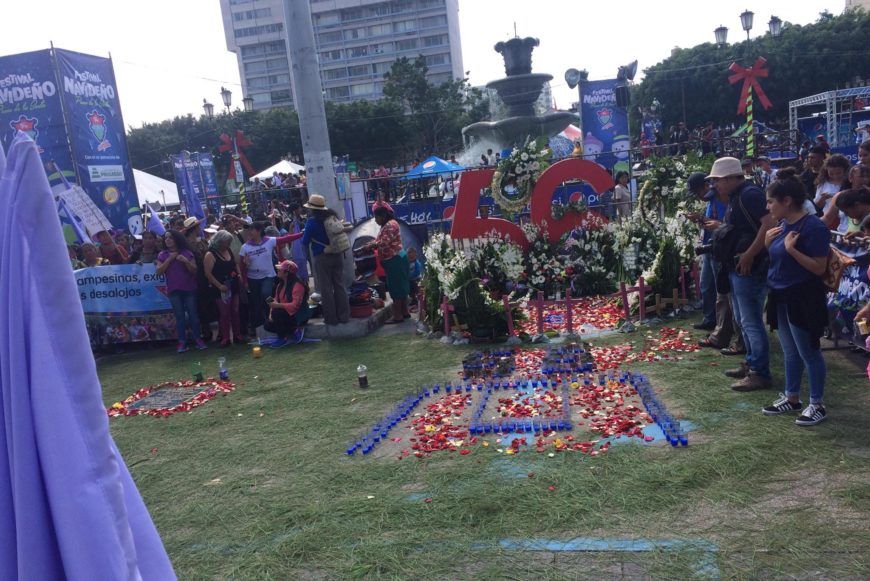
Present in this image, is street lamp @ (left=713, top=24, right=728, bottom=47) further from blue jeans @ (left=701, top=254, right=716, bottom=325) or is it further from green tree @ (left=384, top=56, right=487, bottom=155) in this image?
green tree @ (left=384, top=56, right=487, bottom=155)

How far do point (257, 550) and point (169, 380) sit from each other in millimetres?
5167

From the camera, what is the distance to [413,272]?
1116 centimetres

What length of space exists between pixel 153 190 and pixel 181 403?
2459cm

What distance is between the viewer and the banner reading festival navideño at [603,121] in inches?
792

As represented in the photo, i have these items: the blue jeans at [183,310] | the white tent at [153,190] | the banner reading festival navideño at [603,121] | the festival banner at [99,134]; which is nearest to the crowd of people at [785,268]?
the blue jeans at [183,310]

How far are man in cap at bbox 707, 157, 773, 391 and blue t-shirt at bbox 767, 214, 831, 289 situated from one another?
0.56 m

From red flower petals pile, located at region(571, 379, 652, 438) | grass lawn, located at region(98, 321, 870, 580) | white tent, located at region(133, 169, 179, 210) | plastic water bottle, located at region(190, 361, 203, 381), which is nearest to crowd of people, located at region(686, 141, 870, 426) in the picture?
grass lawn, located at region(98, 321, 870, 580)

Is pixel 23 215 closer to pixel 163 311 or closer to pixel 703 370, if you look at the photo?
pixel 703 370

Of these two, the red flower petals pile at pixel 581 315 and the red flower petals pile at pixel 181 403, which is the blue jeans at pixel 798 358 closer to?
the red flower petals pile at pixel 581 315

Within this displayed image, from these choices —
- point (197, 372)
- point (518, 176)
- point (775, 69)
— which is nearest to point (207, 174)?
point (518, 176)

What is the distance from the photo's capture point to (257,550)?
12.7 ft

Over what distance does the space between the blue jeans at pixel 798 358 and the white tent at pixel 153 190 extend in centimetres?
2659

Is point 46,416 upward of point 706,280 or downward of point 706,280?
upward

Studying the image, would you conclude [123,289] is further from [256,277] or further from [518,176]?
[518,176]
